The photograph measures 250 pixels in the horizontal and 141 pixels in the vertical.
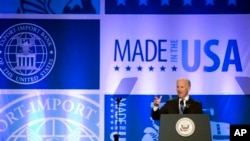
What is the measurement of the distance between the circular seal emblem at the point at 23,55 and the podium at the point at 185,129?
2734mm

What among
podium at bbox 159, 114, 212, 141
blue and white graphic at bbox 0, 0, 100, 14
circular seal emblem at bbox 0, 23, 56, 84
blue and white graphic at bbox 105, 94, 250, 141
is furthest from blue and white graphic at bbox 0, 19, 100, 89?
podium at bbox 159, 114, 212, 141

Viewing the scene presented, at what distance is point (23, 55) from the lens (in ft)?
18.3

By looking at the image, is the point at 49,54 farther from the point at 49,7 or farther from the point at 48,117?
Answer: the point at 48,117

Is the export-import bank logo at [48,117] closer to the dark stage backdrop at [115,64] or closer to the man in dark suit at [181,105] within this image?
the dark stage backdrop at [115,64]

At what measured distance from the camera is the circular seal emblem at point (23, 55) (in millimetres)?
5586

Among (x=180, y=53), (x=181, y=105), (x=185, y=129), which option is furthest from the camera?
(x=180, y=53)

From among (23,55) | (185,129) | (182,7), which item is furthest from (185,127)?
(23,55)

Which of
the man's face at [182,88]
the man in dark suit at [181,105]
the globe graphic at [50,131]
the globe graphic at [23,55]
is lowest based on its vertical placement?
the globe graphic at [50,131]

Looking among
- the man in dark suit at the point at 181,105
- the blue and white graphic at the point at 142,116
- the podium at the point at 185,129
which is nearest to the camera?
the podium at the point at 185,129

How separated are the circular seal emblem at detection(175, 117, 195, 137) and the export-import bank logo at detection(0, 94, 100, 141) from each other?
248 cm

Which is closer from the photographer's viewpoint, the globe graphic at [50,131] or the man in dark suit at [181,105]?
the man in dark suit at [181,105]

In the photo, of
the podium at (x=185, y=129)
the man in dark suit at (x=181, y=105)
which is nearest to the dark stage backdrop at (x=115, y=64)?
the man in dark suit at (x=181, y=105)

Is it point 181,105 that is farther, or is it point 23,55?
point 23,55

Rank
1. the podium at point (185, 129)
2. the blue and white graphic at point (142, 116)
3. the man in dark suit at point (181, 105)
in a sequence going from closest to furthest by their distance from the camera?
1. the podium at point (185, 129)
2. the man in dark suit at point (181, 105)
3. the blue and white graphic at point (142, 116)
